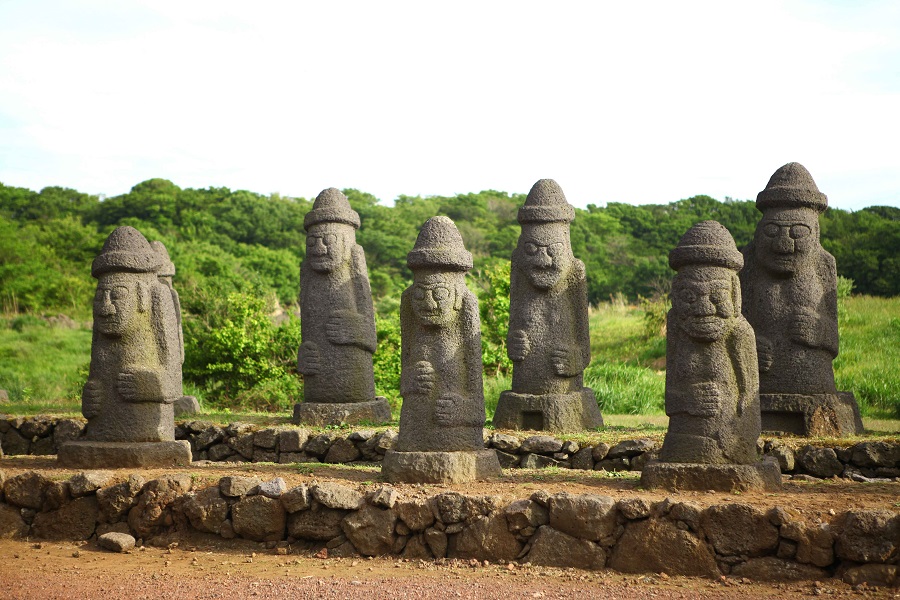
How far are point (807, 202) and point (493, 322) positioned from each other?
9.39 metres

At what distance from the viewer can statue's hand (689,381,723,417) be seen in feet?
25.8

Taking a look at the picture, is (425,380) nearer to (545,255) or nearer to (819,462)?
(545,255)

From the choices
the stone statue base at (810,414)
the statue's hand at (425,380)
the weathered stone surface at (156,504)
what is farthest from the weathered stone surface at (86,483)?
the stone statue base at (810,414)

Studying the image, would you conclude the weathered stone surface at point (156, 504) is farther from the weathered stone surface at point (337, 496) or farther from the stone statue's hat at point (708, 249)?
the stone statue's hat at point (708, 249)

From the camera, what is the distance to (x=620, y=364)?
19.2 meters

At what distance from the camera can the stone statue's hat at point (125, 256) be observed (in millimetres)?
9852

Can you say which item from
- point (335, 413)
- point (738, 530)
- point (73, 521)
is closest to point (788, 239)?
point (738, 530)

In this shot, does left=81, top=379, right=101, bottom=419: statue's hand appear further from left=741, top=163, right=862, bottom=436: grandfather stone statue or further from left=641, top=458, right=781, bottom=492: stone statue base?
left=741, top=163, right=862, bottom=436: grandfather stone statue

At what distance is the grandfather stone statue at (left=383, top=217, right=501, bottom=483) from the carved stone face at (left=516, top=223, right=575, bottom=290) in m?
2.83

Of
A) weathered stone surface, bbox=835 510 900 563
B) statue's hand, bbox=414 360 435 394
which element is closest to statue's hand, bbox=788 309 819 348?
statue's hand, bbox=414 360 435 394

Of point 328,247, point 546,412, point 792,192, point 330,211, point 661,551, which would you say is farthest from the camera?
point 330,211

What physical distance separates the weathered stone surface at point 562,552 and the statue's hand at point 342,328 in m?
5.36

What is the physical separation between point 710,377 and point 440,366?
221 cm

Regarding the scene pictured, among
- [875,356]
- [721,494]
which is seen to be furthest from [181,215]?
[721,494]
